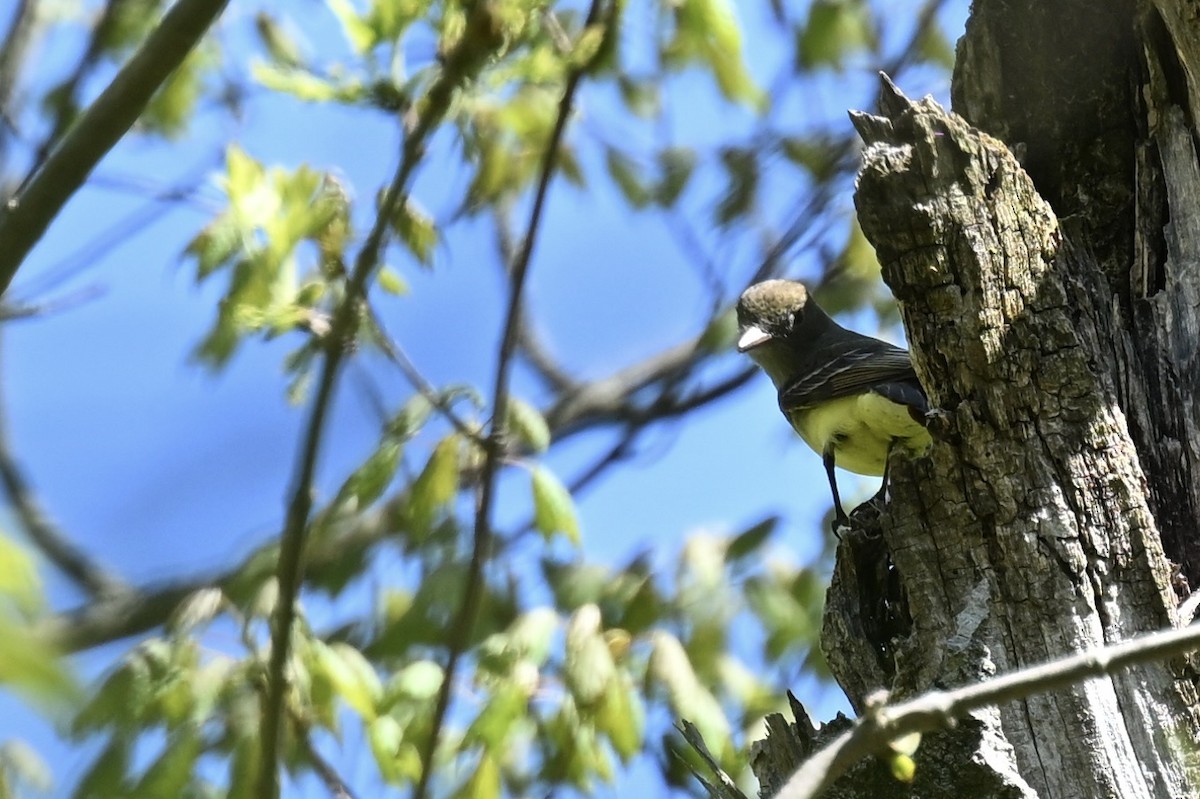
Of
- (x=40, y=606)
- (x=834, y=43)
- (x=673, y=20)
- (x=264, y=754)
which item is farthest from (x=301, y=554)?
(x=834, y=43)

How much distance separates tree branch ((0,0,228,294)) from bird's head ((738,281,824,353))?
2294 mm

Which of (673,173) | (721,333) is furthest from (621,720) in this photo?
(673,173)

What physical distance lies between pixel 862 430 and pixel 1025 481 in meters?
1.40

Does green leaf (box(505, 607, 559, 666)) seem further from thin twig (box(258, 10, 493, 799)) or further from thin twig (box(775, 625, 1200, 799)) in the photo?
thin twig (box(775, 625, 1200, 799))

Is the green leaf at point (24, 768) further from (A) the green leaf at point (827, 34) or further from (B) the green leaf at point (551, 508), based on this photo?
(A) the green leaf at point (827, 34)

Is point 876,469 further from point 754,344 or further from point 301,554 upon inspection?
point 301,554

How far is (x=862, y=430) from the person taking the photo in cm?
364

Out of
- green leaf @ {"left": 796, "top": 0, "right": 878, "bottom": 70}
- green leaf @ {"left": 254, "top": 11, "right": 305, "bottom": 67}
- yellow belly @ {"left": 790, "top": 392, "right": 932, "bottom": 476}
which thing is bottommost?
yellow belly @ {"left": 790, "top": 392, "right": 932, "bottom": 476}

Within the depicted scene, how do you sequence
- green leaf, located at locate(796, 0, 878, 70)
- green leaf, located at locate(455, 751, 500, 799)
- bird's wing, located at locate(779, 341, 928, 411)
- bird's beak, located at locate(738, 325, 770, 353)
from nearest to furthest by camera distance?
green leaf, located at locate(455, 751, 500, 799) < bird's wing, located at locate(779, 341, 928, 411) < bird's beak, located at locate(738, 325, 770, 353) < green leaf, located at locate(796, 0, 878, 70)

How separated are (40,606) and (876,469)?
3205 mm

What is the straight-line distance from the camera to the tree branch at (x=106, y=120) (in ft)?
7.32

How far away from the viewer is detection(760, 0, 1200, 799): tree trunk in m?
2.14

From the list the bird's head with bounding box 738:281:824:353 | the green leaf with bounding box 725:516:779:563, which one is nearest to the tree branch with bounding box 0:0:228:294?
the bird's head with bounding box 738:281:824:353

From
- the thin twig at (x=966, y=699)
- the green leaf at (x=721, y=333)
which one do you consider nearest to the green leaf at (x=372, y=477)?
the thin twig at (x=966, y=699)
